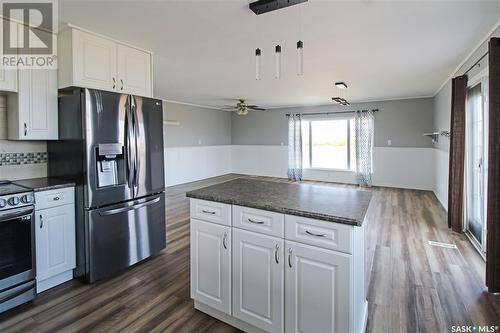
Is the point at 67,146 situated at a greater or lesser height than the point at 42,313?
greater

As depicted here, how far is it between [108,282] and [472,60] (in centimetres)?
493

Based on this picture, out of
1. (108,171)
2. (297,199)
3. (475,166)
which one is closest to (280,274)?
(297,199)

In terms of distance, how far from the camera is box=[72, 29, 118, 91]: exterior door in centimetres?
260

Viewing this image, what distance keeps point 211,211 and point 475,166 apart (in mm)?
3758

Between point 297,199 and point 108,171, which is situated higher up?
point 108,171

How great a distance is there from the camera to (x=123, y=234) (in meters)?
2.81

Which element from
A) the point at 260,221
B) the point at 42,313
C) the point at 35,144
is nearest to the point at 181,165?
the point at 35,144

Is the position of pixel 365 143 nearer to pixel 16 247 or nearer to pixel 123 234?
pixel 123 234

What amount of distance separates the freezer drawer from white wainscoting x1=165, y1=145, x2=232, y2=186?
14.8ft

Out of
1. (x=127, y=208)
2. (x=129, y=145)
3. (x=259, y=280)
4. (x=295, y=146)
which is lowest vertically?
(x=259, y=280)

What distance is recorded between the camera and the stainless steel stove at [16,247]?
2.11m

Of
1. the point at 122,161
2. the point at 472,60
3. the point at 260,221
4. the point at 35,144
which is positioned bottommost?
the point at 260,221

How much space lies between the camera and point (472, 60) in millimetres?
3514

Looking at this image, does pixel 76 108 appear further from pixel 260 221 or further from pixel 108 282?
pixel 260 221
